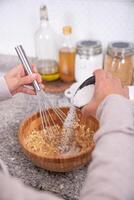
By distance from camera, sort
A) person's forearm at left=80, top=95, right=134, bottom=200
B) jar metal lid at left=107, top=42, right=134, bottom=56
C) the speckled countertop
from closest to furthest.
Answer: person's forearm at left=80, top=95, right=134, bottom=200, the speckled countertop, jar metal lid at left=107, top=42, right=134, bottom=56

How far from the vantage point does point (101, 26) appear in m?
1.04

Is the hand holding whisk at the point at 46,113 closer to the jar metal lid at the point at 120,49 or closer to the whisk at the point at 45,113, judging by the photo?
the whisk at the point at 45,113

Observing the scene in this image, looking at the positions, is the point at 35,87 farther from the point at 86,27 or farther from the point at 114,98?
the point at 86,27

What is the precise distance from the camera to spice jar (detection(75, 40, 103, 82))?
3.24 ft

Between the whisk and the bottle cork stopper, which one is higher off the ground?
the bottle cork stopper

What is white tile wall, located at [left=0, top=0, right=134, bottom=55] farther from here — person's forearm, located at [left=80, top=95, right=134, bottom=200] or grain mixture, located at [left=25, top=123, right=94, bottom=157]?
person's forearm, located at [left=80, top=95, right=134, bottom=200]

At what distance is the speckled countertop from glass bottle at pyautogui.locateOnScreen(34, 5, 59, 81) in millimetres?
127

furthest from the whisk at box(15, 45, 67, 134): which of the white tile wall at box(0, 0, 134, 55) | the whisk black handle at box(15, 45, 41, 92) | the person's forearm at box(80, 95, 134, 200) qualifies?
the white tile wall at box(0, 0, 134, 55)

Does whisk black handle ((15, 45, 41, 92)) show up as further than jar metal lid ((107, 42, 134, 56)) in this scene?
No

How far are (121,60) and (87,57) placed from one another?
0.10 metres

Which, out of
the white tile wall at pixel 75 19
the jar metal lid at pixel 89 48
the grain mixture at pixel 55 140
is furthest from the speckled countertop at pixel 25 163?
the white tile wall at pixel 75 19

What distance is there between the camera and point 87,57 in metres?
0.99

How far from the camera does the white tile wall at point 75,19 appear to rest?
100 centimetres

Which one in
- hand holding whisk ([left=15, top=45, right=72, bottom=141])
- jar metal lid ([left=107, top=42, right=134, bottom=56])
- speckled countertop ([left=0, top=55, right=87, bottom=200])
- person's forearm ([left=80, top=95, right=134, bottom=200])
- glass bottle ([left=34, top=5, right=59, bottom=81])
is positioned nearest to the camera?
person's forearm ([left=80, top=95, right=134, bottom=200])
